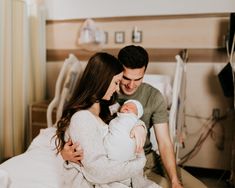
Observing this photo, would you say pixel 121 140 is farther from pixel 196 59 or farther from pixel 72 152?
pixel 196 59

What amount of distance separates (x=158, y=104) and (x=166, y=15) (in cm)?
116

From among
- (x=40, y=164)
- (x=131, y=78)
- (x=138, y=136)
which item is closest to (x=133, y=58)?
(x=131, y=78)

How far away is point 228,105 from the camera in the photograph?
8.61 ft

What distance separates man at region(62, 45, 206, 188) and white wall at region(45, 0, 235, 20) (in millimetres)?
1056

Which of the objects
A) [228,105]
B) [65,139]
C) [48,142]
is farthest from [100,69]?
[228,105]

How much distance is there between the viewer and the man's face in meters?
1.66

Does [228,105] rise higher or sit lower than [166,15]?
lower

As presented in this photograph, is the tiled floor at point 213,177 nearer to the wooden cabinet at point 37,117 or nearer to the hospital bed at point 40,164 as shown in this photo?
the hospital bed at point 40,164

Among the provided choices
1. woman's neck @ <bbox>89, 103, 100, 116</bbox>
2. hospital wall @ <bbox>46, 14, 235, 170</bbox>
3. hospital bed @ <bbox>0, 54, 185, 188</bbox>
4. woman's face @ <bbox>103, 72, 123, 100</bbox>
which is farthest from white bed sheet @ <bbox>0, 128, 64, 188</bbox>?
hospital wall @ <bbox>46, 14, 235, 170</bbox>

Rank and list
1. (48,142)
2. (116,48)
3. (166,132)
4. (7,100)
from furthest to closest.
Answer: (116,48)
(7,100)
(166,132)
(48,142)

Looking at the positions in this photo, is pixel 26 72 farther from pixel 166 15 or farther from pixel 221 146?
pixel 221 146

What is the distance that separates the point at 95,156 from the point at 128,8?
179 centimetres

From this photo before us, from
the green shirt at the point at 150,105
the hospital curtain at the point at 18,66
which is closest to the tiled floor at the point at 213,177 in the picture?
the green shirt at the point at 150,105

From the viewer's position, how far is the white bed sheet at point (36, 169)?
129cm
